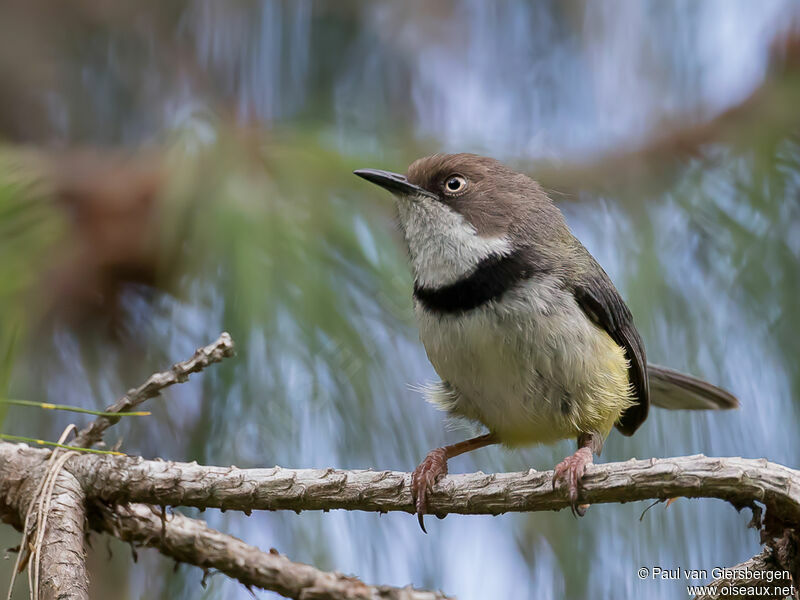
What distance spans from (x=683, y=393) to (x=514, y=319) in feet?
2.60

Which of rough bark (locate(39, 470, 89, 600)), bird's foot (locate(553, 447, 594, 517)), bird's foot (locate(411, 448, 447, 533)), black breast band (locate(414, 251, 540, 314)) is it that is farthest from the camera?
black breast band (locate(414, 251, 540, 314))

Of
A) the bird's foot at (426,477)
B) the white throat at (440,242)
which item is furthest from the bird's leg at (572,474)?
the white throat at (440,242)

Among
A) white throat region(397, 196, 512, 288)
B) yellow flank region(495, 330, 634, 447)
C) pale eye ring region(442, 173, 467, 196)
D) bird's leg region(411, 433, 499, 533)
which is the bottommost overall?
bird's leg region(411, 433, 499, 533)

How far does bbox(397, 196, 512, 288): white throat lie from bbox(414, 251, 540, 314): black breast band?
26 mm

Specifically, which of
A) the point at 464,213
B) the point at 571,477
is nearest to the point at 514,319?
the point at 464,213

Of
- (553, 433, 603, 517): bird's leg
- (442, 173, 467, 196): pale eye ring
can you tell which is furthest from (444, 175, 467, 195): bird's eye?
(553, 433, 603, 517): bird's leg

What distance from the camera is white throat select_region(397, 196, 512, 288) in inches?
114

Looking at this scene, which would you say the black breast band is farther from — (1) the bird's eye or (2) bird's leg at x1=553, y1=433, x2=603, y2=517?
(2) bird's leg at x1=553, y1=433, x2=603, y2=517

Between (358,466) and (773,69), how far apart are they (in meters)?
1.86

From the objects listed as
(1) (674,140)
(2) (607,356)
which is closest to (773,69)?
(1) (674,140)

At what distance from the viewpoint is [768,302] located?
2615 mm

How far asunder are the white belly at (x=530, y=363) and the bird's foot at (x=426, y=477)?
0.21 metres

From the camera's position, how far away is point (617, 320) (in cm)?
296

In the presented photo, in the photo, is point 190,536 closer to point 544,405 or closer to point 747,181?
point 544,405
